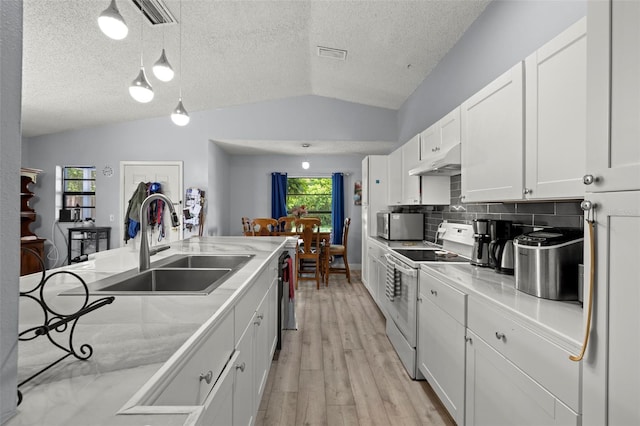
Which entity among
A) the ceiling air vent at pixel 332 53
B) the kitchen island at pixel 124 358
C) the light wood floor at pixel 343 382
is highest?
the ceiling air vent at pixel 332 53

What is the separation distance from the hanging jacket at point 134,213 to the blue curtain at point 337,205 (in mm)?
3429

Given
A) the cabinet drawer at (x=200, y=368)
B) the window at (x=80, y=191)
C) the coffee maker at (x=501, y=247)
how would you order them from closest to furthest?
1. the cabinet drawer at (x=200, y=368)
2. the coffee maker at (x=501, y=247)
3. the window at (x=80, y=191)

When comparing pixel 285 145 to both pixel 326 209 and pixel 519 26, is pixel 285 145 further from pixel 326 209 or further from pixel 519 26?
pixel 519 26

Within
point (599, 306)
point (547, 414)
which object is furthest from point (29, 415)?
point (547, 414)

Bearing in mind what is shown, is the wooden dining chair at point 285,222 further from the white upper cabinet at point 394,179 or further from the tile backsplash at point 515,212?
the tile backsplash at point 515,212

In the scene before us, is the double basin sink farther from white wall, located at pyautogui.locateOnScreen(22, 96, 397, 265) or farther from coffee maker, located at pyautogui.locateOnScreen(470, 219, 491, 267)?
white wall, located at pyautogui.locateOnScreen(22, 96, 397, 265)

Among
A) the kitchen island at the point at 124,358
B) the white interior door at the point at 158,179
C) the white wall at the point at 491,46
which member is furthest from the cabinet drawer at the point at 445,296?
the white interior door at the point at 158,179

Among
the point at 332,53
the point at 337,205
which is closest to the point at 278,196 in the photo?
the point at 337,205

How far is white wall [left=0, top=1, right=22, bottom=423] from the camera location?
0.44 meters

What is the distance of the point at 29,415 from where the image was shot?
447 mm

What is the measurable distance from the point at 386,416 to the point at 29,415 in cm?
192

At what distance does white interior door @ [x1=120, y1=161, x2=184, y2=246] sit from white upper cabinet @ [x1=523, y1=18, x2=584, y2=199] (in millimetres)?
4956

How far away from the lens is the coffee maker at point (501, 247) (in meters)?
1.83

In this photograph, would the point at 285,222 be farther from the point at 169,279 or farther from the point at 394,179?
the point at 169,279
